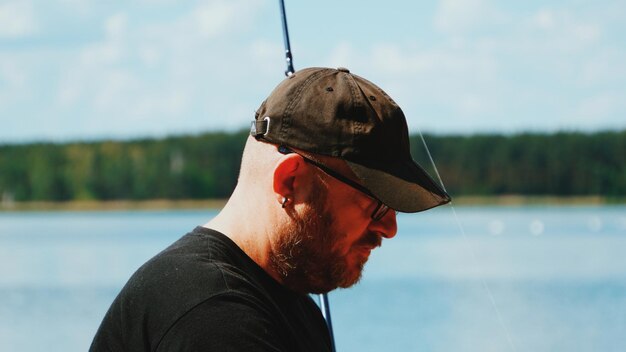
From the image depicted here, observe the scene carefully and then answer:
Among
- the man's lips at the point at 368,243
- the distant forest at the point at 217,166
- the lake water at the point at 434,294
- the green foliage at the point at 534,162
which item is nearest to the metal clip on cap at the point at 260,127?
the man's lips at the point at 368,243

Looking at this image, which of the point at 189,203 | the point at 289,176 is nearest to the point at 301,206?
the point at 289,176

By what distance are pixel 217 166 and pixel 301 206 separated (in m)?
59.8

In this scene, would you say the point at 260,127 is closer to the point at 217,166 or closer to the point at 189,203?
the point at 217,166

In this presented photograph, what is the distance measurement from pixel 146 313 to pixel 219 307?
0.36ft

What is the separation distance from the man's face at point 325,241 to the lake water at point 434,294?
1.72ft

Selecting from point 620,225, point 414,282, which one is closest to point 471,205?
point 620,225

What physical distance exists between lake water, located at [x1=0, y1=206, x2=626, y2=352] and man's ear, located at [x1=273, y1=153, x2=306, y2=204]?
0.65 meters

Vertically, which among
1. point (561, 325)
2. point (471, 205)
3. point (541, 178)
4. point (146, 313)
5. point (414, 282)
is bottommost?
point (471, 205)

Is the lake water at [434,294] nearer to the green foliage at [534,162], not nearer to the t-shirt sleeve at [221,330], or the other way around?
the t-shirt sleeve at [221,330]

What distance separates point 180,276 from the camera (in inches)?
55.0

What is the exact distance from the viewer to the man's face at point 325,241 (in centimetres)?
150

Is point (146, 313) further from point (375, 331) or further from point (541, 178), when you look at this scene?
point (541, 178)

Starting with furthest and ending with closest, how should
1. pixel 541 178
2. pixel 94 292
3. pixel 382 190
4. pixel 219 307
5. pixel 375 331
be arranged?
pixel 541 178 < pixel 94 292 < pixel 375 331 < pixel 382 190 < pixel 219 307

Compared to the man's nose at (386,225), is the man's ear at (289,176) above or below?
above
